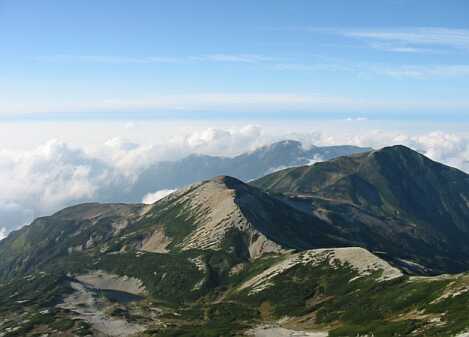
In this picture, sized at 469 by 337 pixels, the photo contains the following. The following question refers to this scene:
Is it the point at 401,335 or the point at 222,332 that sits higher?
the point at 401,335

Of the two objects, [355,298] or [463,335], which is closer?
[463,335]

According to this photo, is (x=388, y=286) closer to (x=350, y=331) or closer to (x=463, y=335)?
(x=350, y=331)

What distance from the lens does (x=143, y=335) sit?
199m

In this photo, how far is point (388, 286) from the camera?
7805 inches

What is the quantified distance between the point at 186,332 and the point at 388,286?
7725 centimetres

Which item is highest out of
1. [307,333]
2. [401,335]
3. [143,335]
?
[401,335]

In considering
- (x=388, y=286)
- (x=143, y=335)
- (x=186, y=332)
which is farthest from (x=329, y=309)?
(x=143, y=335)

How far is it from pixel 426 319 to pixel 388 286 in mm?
52917

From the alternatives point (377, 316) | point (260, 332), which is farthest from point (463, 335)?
point (260, 332)

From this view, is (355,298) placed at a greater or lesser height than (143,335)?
greater

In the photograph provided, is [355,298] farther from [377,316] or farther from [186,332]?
[186,332]

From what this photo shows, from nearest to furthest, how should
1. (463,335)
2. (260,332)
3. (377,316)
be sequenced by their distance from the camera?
1. (463,335)
2. (377,316)
3. (260,332)

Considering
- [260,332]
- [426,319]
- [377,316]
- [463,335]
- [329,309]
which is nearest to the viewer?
[463,335]

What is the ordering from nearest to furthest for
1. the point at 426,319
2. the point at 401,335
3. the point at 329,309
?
the point at 401,335 < the point at 426,319 < the point at 329,309
